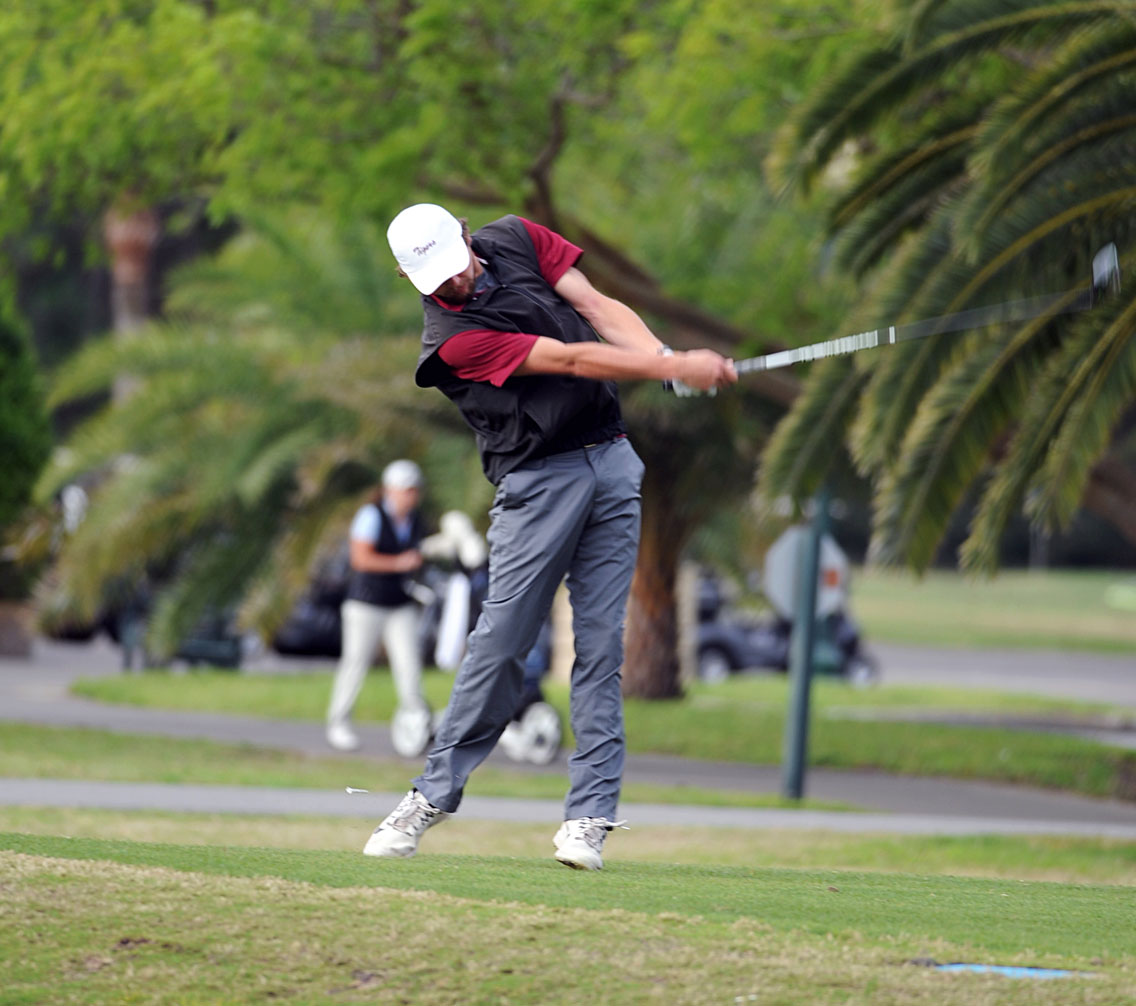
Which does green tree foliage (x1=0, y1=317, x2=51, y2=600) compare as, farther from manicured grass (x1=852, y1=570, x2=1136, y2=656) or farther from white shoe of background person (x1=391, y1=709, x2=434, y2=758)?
manicured grass (x1=852, y1=570, x2=1136, y2=656)

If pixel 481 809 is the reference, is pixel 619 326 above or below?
above

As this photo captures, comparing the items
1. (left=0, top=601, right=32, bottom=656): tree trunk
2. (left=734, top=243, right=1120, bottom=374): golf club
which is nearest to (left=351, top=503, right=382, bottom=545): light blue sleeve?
(left=734, top=243, right=1120, bottom=374): golf club

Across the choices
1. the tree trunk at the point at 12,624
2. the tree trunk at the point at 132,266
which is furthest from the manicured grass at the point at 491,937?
the tree trunk at the point at 132,266

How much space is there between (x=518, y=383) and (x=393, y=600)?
795cm

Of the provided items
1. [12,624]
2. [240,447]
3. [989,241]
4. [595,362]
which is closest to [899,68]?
[989,241]

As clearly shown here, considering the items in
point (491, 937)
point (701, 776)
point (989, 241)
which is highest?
point (989, 241)

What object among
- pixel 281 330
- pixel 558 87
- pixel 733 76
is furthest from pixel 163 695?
pixel 733 76

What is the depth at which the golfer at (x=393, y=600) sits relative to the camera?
43.4 ft

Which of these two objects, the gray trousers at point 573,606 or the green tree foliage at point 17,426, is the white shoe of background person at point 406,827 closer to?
the gray trousers at point 573,606

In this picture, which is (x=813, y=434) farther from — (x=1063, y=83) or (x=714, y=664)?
(x=714, y=664)

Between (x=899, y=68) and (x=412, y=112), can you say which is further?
(x=412, y=112)

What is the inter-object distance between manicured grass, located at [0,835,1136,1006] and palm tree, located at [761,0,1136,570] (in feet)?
15.9

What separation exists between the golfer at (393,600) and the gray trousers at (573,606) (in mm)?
7484

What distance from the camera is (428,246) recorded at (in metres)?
5.34
